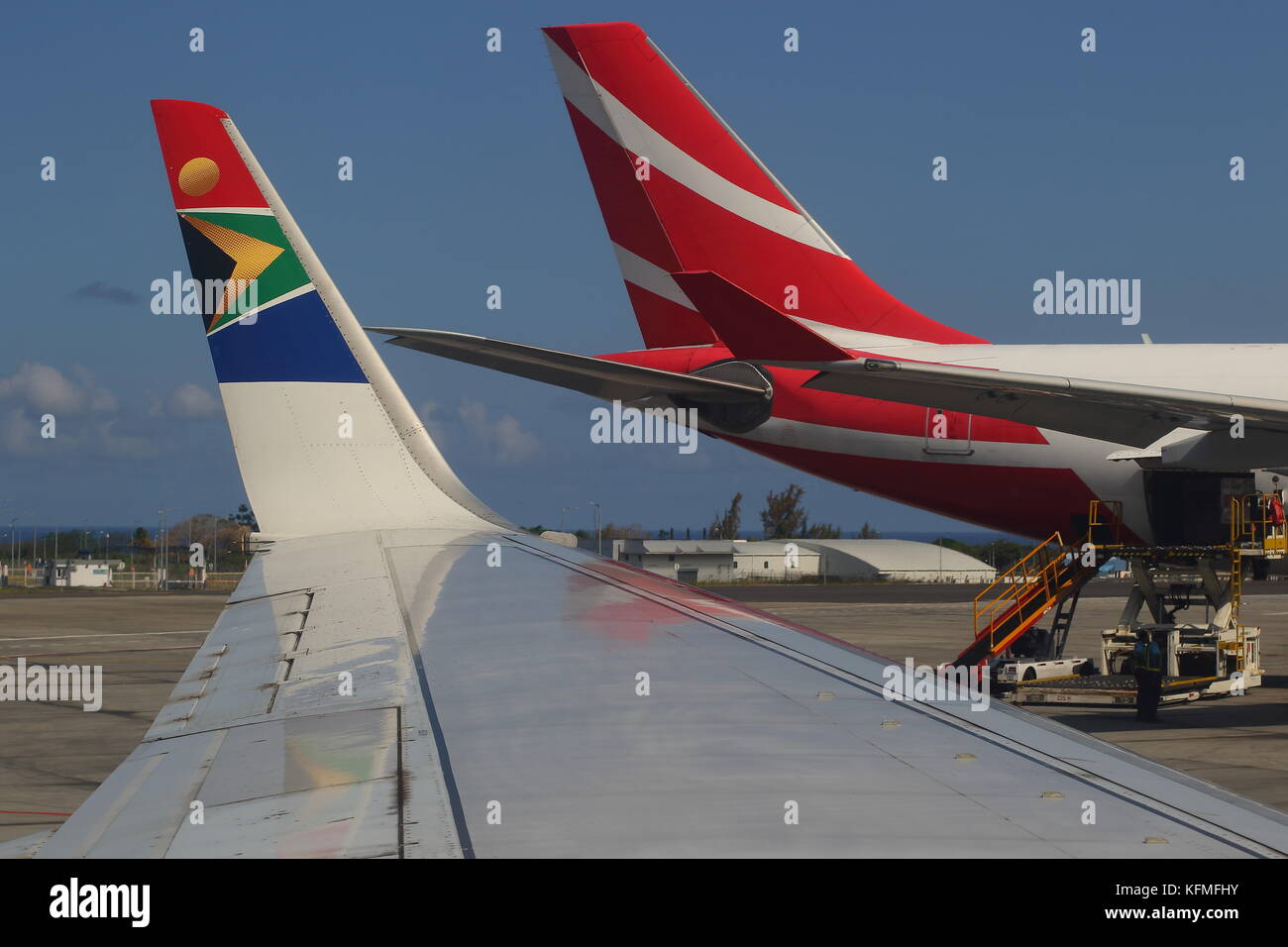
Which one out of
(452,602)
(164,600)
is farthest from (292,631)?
(164,600)

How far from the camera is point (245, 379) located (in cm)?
618

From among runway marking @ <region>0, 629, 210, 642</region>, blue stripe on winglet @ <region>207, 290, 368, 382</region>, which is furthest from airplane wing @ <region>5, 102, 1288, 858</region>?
runway marking @ <region>0, 629, 210, 642</region>

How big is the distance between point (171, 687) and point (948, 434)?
13544 millimetres

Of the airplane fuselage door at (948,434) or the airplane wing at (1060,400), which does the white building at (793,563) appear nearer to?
the airplane fuselage door at (948,434)

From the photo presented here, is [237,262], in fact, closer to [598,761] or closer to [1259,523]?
[598,761]

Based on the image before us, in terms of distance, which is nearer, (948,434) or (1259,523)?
(1259,523)

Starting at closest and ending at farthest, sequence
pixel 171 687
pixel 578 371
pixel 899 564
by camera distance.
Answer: pixel 578 371 < pixel 171 687 < pixel 899 564

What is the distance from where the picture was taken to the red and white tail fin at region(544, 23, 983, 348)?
63.6ft

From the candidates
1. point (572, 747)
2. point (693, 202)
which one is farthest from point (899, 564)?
point (572, 747)

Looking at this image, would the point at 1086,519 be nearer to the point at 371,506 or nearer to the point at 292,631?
the point at 371,506

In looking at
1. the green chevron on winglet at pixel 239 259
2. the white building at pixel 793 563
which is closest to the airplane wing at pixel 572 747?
the green chevron on winglet at pixel 239 259

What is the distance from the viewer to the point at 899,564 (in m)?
77.2

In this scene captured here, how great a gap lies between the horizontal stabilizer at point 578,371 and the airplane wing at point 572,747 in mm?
6550
